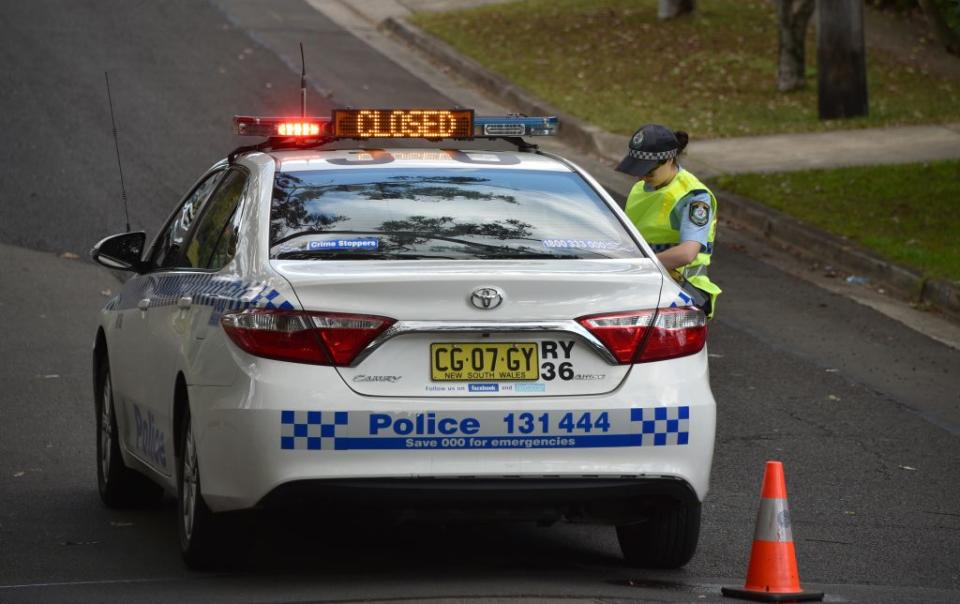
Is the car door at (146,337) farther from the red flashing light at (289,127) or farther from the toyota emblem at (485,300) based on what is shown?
the toyota emblem at (485,300)

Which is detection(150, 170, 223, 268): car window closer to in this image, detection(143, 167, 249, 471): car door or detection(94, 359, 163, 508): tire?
detection(143, 167, 249, 471): car door

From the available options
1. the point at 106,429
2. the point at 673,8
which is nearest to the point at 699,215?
the point at 106,429

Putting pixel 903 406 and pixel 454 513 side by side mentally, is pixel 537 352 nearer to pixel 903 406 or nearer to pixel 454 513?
pixel 454 513

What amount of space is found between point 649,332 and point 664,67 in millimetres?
17200

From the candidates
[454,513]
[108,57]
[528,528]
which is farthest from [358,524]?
[108,57]

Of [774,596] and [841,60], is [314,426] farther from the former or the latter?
[841,60]

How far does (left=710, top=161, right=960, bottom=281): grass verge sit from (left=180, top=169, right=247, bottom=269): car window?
759 centimetres

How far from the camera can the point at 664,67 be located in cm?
2297

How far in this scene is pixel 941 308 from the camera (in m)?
13.3

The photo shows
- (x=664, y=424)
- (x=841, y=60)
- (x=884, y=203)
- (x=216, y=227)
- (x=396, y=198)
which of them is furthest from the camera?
(x=841, y=60)

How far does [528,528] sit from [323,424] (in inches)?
76.4

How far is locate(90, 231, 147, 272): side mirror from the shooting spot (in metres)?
7.71

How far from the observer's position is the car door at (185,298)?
6566 millimetres

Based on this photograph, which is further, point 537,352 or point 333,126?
point 333,126
